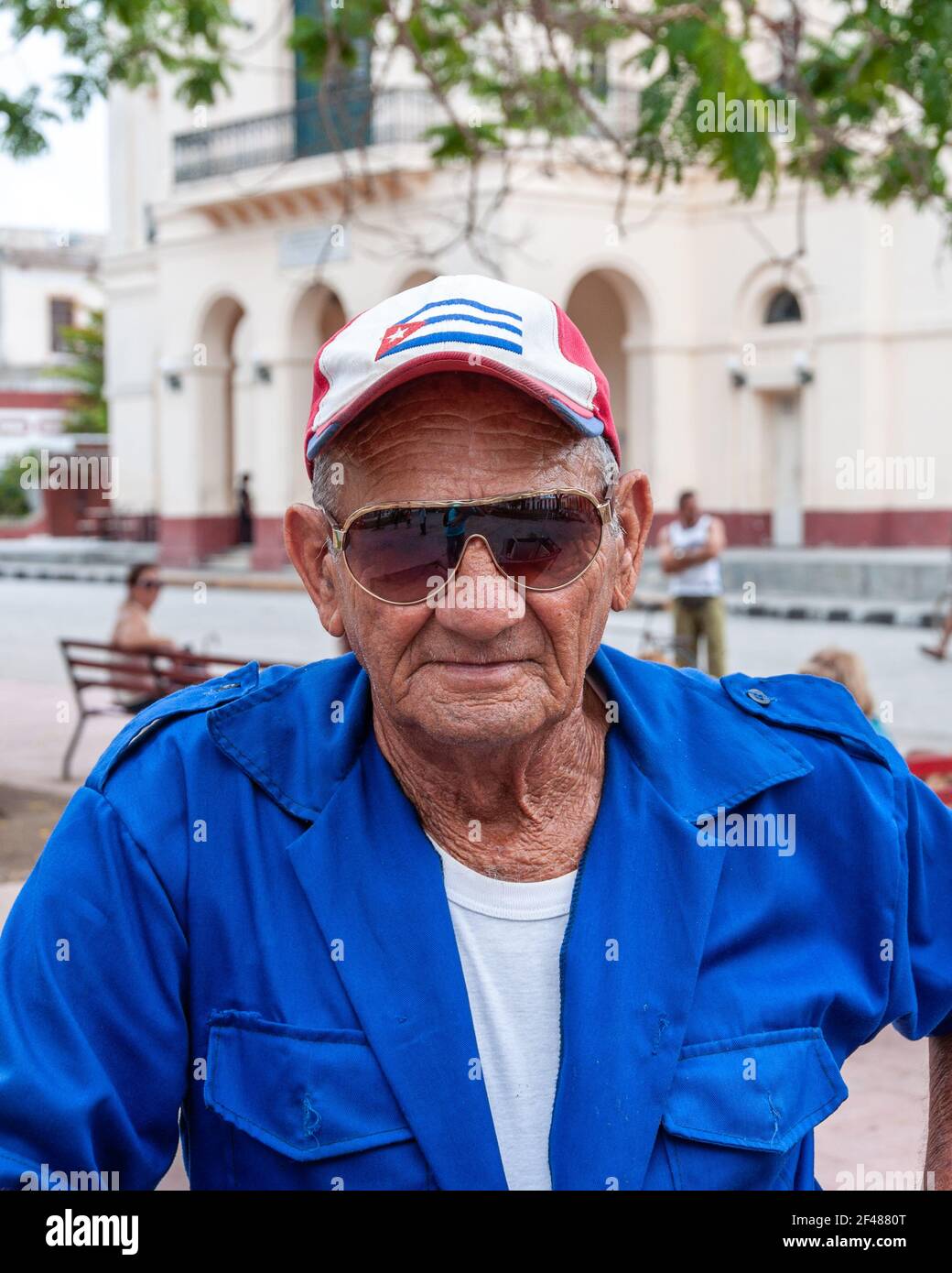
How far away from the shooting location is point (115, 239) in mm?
30750

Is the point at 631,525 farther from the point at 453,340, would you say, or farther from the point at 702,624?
the point at 702,624

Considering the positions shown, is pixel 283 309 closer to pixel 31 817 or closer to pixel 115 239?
pixel 115 239

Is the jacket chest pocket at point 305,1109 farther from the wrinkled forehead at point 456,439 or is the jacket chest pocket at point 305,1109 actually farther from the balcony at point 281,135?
the balcony at point 281,135

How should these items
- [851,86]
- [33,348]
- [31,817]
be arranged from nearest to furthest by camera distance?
[851,86]
[31,817]
[33,348]

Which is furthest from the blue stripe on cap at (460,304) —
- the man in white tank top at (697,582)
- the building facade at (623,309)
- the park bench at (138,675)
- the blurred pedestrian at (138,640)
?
the building facade at (623,309)

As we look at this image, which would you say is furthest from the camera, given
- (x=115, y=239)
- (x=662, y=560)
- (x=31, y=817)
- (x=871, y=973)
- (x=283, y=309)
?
(x=115, y=239)

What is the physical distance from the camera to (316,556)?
1802 millimetres

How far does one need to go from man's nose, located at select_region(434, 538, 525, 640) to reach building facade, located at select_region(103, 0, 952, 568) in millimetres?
17985

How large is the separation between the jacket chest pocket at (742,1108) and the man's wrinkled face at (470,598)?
38cm

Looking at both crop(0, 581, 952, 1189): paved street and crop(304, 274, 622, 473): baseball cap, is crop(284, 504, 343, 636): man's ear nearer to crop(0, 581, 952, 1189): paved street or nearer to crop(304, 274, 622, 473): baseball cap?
crop(304, 274, 622, 473): baseball cap

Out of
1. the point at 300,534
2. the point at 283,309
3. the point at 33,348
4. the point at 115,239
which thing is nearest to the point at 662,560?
the point at 300,534

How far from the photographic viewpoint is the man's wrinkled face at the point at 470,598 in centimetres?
158

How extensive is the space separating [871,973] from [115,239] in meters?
31.0

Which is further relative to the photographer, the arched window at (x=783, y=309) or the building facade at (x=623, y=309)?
the arched window at (x=783, y=309)
